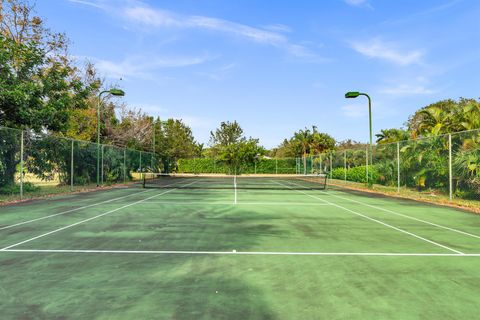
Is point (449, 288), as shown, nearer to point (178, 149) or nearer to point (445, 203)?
point (445, 203)

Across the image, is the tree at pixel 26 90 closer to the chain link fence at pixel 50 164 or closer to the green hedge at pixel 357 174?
the chain link fence at pixel 50 164

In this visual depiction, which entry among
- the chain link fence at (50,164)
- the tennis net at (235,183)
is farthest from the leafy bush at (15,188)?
the tennis net at (235,183)

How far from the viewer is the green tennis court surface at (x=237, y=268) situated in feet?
11.7

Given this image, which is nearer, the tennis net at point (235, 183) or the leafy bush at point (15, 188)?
the leafy bush at point (15, 188)

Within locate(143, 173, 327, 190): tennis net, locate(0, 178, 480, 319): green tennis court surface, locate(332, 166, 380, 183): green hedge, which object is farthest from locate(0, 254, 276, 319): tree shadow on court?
locate(332, 166, 380, 183): green hedge

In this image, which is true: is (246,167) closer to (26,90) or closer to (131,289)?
(26,90)

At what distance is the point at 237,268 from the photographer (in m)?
4.96

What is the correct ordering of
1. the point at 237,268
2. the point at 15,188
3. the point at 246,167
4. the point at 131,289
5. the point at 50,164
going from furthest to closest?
the point at 246,167 < the point at 50,164 < the point at 15,188 < the point at 237,268 < the point at 131,289

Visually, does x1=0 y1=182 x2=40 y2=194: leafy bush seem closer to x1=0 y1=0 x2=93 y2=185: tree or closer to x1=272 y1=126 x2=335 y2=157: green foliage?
x1=0 y1=0 x2=93 y2=185: tree

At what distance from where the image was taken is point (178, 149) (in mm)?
50188

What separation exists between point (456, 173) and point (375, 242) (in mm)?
8739

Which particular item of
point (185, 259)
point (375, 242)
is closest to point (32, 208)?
Result: point (185, 259)

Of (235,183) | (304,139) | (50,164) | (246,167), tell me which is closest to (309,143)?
(304,139)

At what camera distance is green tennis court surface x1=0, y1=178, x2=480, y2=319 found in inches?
140
